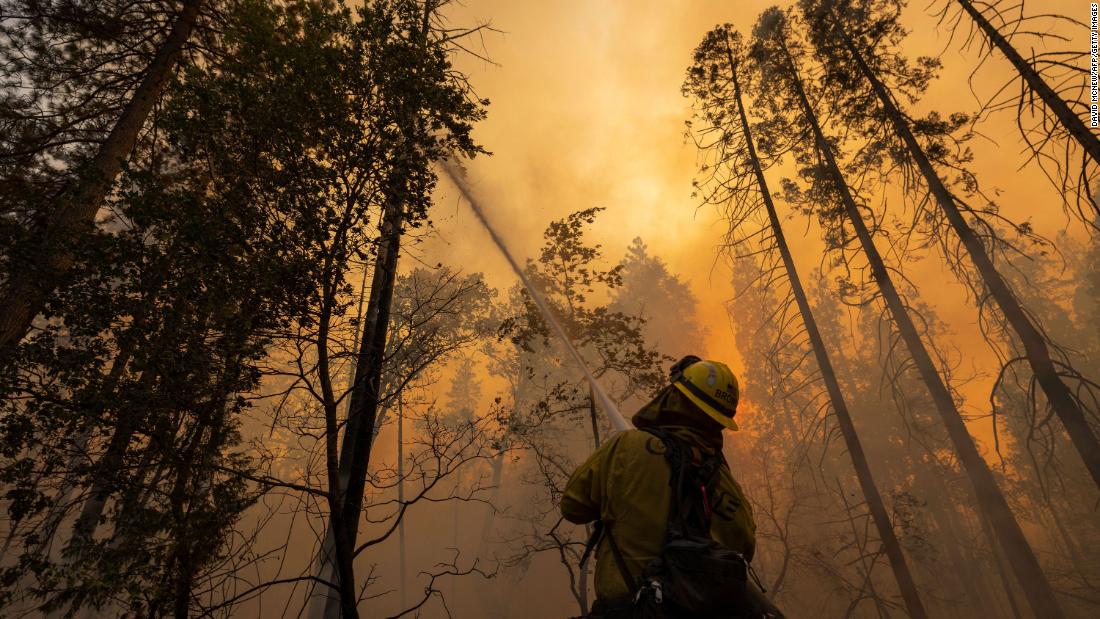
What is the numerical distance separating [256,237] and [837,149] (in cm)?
1271

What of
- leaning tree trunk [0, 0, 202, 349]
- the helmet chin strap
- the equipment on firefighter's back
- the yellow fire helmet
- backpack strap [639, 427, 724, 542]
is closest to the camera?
the equipment on firefighter's back

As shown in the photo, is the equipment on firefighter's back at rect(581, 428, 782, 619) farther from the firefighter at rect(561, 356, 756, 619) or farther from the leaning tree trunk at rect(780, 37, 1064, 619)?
the leaning tree trunk at rect(780, 37, 1064, 619)

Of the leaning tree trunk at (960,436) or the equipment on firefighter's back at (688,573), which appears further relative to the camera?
the leaning tree trunk at (960,436)

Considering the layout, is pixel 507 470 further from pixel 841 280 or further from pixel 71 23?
pixel 71 23

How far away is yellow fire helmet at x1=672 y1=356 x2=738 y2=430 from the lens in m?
3.00

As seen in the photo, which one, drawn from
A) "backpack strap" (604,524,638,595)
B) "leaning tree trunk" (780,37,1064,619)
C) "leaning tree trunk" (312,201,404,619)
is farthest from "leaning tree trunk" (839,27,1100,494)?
"leaning tree trunk" (312,201,404,619)

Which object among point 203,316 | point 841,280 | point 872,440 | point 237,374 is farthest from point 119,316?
point 872,440

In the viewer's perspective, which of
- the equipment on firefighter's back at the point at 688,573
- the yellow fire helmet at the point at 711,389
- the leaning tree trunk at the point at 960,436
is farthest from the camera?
the leaning tree trunk at the point at 960,436

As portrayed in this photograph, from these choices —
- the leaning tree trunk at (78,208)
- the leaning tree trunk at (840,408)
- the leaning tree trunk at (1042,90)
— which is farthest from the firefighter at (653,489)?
the leaning tree trunk at (840,408)

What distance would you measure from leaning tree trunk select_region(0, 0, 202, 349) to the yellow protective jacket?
527 cm

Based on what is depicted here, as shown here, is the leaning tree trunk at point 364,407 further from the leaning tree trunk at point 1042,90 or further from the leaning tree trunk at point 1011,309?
the leaning tree trunk at point 1011,309

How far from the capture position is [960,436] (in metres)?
8.59

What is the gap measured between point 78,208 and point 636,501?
8.15m

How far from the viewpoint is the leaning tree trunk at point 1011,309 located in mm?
6531
